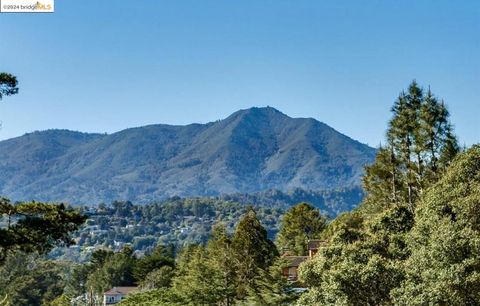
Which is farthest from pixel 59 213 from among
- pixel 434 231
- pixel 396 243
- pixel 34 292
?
pixel 34 292

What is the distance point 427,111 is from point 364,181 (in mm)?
12645

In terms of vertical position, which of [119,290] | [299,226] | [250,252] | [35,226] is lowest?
[119,290]

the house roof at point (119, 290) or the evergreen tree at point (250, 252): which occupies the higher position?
the evergreen tree at point (250, 252)

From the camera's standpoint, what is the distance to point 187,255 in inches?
2859

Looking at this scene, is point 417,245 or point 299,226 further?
point 299,226

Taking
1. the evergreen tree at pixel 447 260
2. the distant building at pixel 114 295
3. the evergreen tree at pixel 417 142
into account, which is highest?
the evergreen tree at pixel 417 142

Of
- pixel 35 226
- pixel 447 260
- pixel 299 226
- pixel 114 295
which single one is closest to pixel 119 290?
pixel 114 295

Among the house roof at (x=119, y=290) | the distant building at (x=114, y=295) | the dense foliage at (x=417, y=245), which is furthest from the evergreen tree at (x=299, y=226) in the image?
the dense foliage at (x=417, y=245)

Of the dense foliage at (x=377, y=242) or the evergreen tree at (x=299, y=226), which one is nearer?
the dense foliage at (x=377, y=242)

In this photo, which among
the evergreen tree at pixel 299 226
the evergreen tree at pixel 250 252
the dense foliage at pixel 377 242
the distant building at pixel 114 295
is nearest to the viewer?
the dense foliage at pixel 377 242

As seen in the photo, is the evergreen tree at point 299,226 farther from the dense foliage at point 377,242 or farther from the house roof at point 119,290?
the house roof at point 119,290

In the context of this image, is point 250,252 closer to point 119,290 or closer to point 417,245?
point 417,245

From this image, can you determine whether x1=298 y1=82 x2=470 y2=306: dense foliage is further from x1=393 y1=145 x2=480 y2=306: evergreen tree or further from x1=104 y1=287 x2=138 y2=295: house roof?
x1=104 y1=287 x2=138 y2=295: house roof

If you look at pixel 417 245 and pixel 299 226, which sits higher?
pixel 299 226
